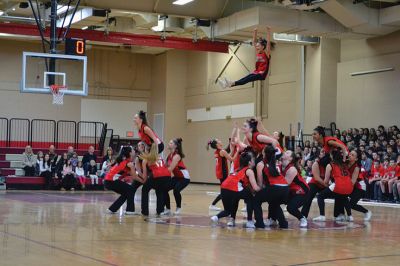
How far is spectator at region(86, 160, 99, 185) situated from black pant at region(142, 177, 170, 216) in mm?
12443

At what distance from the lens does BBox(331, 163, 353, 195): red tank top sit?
1298 centimetres

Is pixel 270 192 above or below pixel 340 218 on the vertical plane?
above

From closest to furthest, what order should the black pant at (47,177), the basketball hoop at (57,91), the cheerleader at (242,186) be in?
the cheerleader at (242,186), the basketball hoop at (57,91), the black pant at (47,177)

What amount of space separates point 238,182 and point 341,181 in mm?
2468

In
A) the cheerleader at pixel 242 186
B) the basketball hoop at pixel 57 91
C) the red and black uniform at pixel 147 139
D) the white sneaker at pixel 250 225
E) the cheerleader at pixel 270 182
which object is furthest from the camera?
the basketball hoop at pixel 57 91

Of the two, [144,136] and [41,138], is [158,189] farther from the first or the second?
[41,138]

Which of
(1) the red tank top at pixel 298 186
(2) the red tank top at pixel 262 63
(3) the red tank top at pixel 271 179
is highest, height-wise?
(2) the red tank top at pixel 262 63

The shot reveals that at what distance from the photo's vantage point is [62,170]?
1003 inches

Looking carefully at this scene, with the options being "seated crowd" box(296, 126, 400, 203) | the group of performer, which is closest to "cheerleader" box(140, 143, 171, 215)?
the group of performer

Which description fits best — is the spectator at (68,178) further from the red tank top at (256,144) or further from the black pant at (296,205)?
the black pant at (296,205)

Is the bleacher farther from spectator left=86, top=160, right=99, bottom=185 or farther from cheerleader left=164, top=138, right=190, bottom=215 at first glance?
cheerleader left=164, top=138, right=190, bottom=215

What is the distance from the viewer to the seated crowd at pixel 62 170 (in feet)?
83.1

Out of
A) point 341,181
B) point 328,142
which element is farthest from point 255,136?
point 341,181

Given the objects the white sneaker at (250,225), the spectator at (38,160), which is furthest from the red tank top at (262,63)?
the spectator at (38,160)
